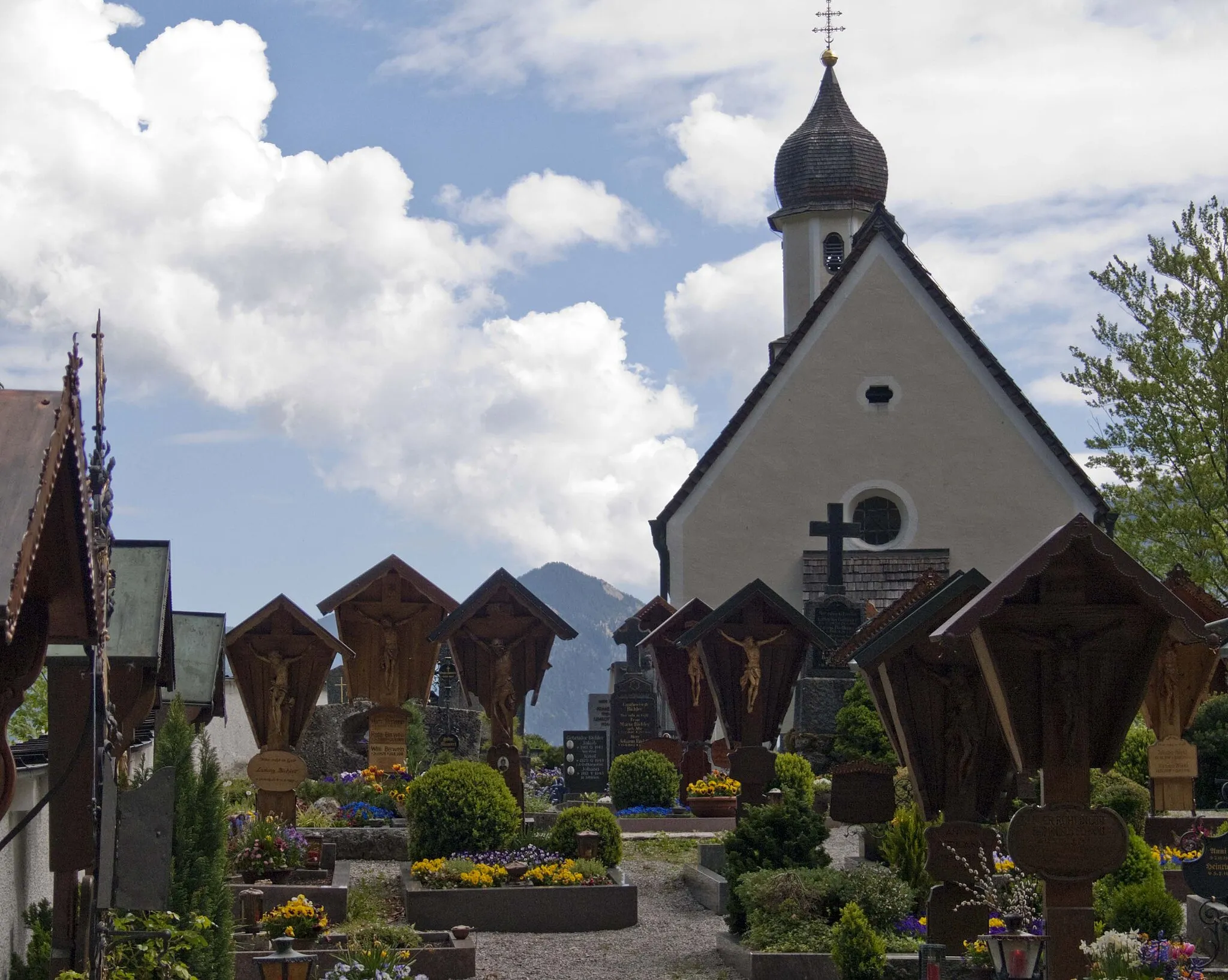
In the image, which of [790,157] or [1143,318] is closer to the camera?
[1143,318]

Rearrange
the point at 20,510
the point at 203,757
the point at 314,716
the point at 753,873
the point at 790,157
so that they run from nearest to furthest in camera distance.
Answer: the point at 20,510 < the point at 203,757 < the point at 753,873 < the point at 314,716 < the point at 790,157

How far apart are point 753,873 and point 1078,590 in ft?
14.3

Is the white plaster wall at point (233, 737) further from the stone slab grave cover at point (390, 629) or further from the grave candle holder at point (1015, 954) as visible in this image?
the grave candle holder at point (1015, 954)

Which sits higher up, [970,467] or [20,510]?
[970,467]

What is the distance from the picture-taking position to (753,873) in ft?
40.9

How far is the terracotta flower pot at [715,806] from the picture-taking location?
19469 mm

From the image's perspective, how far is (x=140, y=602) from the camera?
977 cm

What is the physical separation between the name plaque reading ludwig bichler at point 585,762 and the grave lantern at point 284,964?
12.9 meters

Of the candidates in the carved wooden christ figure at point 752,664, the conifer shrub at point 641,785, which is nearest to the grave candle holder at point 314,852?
the carved wooden christ figure at point 752,664

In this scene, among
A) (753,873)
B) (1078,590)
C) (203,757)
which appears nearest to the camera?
(1078,590)

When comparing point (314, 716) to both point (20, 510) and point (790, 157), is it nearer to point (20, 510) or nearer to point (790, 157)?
point (20, 510)

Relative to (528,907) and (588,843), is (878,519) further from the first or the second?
(528,907)

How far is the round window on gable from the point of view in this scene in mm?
31406

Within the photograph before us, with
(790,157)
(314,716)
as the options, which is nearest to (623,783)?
(314,716)
